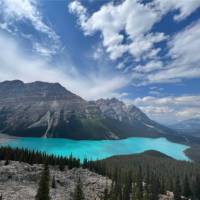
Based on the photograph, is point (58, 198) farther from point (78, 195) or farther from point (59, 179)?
point (78, 195)

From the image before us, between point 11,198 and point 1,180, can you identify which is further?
point 1,180

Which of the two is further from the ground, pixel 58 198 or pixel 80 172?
pixel 80 172

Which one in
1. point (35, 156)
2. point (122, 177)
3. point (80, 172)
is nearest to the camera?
point (80, 172)

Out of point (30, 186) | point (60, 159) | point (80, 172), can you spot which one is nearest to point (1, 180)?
point (30, 186)

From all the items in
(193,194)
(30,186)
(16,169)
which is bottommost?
(193,194)

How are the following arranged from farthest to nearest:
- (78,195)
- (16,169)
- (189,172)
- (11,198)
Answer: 1. (189,172)
2. (16,169)
3. (11,198)
4. (78,195)

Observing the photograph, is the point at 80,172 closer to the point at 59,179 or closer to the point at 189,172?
the point at 59,179

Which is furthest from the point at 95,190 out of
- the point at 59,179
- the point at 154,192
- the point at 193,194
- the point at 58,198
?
the point at 193,194
